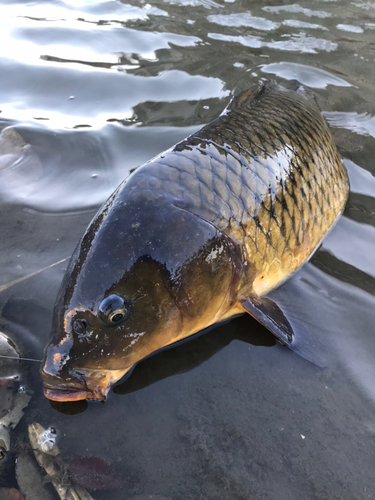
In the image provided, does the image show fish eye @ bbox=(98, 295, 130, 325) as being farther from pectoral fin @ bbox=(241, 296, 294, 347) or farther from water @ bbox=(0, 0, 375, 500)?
pectoral fin @ bbox=(241, 296, 294, 347)

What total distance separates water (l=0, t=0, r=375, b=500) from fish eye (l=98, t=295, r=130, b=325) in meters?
0.43

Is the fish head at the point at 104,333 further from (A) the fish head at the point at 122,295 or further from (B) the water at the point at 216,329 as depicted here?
(B) the water at the point at 216,329

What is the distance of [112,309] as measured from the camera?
1.63m

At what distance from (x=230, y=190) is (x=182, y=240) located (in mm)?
408

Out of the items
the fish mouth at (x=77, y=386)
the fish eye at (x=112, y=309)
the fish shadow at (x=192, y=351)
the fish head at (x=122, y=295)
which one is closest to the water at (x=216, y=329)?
the fish shadow at (x=192, y=351)

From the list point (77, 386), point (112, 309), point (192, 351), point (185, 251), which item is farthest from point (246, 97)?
point (77, 386)

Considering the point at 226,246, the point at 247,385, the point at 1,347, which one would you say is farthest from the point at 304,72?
the point at 1,347

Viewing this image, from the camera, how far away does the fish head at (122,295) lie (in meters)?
1.65

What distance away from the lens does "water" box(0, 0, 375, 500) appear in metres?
1.69

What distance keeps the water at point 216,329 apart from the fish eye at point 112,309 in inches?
16.8

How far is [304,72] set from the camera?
16.3 feet

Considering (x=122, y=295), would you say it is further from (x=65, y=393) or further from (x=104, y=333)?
(x=65, y=393)

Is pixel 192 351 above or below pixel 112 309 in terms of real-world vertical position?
below

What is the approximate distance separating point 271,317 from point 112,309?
2.75ft
